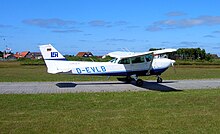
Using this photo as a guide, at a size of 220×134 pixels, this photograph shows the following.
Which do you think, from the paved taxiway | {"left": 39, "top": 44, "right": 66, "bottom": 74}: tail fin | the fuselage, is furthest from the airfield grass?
{"left": 39, "top": 44, "right": 66, "bottom": 74}: tail fin

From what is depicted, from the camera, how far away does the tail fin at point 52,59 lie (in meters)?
19.8

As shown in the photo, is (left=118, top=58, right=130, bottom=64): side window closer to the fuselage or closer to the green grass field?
the fuselage

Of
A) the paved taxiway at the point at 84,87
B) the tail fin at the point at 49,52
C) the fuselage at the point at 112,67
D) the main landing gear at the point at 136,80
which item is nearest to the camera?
the paved taxiway at the point at 84,87

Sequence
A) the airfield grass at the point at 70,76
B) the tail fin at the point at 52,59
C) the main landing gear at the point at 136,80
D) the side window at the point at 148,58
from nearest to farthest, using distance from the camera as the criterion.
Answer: the tail fin at the point at 52,59 → the main landing gear at the point at 136,80 → the side window at the point at 148,58 → the airfield grass at the point at 70,76

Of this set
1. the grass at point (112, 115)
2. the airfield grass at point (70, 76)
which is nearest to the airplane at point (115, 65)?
the airfield grass at point (70, 76)

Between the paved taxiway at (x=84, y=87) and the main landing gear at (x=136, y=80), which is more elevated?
the main landing gear at (x=136, y=80)

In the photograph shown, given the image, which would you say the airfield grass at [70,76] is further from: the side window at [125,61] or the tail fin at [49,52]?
the tail fin at [49,52]

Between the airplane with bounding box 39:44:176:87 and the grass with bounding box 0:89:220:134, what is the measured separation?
7225 mm

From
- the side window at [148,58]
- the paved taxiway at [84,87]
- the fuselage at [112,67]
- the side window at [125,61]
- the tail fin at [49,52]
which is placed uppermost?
the tail fin at [49,52]

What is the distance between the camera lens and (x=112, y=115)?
9461 mm

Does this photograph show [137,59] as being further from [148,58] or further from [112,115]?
[112,115]

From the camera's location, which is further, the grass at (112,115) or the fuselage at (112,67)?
the fuselage at (112,67)

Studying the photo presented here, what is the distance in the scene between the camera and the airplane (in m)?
19.9

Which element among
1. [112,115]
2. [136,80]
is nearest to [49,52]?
[136,80]
